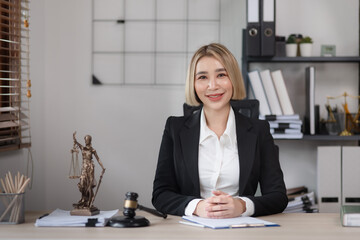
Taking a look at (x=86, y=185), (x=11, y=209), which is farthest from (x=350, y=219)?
(x=11, y=209)

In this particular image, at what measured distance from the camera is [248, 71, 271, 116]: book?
3.08 meters

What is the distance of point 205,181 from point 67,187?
159 cm

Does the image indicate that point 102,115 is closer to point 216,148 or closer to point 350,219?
point 216,148

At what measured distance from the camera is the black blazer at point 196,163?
2.03 meters

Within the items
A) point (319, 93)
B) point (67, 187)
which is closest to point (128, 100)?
point (67, 187)

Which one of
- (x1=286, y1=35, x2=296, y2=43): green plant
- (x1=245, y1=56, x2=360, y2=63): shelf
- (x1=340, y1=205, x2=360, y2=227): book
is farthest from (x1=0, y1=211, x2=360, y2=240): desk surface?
(x1=286, y1=35, x2=296, y2=43): green plant

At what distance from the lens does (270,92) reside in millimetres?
3105

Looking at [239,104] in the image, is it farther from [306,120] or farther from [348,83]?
[348,83]

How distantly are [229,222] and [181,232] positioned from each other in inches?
7.2

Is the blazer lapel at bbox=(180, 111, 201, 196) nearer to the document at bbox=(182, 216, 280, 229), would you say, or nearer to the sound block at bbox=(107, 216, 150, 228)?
the document at bbox=(182, 216, 280, 229)

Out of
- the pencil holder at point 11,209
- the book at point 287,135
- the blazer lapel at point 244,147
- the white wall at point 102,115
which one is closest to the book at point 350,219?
the blazer lapel at point 244,147

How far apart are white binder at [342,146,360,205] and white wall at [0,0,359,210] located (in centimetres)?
31

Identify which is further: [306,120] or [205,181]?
[306,120]

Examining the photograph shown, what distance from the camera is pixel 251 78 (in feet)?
10.2
